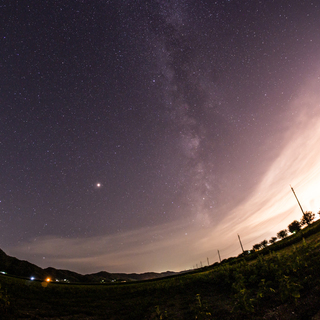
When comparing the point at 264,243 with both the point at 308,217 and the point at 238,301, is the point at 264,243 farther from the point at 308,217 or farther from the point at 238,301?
the point at 238,301

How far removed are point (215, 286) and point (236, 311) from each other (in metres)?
5.53

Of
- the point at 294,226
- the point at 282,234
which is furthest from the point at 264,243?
the point at 294,226

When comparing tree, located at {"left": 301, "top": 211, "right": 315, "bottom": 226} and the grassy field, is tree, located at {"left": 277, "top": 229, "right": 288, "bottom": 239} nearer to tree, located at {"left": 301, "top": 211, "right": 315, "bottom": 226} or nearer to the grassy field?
tree, located at {"left": 301, "top": 211, "right": 315, "bottom": 226}

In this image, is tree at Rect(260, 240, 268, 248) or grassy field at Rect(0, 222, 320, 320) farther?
tree at Rect(260, 240, 268, 248)

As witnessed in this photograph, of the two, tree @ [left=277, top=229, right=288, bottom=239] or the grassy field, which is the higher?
tree @ [left=277, top=229, right=288, bottom=239]

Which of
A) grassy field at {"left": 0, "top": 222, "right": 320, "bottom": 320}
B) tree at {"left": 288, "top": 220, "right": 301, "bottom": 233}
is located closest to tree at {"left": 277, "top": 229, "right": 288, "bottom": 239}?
tree at {"left": 288, "top": 220, "right": 301, "bottom": 233}

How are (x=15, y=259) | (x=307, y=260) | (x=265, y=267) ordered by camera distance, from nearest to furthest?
(x=307, y=260) → (x=265, y=267) → (x=15, y=259)

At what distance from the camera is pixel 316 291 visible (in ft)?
18.0

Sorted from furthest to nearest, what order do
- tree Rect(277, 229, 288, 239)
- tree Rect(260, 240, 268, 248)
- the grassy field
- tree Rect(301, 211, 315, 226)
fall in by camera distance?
tree Rect(260, 240, 268, 248)
tree Rect(277, 229, 288, 239)
tree Rect(301, 211, 315, 226)
the grassy field

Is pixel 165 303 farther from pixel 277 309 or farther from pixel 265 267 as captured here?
pixel 277 309

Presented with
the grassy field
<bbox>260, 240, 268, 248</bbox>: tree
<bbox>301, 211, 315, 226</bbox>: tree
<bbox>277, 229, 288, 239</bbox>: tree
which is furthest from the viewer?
<bbox>260, 240, 268, 248</bbox>: tree

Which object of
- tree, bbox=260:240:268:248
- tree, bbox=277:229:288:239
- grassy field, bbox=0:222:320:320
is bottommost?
grassy field, bbox=0:222:320:320

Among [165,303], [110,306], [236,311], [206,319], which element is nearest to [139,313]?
[165,303]

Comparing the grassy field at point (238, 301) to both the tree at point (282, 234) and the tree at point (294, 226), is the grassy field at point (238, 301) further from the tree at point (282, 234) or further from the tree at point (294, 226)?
the tree at point (282, 234)
